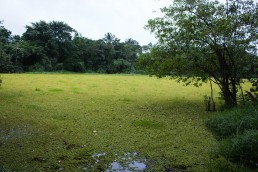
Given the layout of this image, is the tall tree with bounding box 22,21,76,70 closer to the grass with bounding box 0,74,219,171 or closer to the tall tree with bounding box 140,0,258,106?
the grass with bounding box 0,74,219,171

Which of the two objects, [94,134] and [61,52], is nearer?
[94,134]

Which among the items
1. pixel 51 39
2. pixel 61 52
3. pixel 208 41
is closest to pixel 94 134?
pixel 208 41

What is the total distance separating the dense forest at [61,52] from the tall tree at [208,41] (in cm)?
2125

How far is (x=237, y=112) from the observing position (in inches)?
188

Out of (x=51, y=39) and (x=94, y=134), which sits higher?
(x=51, y=39)

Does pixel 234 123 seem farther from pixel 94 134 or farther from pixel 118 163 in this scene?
pixel 94 134

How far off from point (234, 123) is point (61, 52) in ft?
90.8

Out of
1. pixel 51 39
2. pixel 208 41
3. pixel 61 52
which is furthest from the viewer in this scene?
pixel 61 52

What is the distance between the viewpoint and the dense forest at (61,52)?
2644cm

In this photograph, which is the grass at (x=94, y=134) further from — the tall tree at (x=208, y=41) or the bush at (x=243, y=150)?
the tall tree at (x=208, y=41)

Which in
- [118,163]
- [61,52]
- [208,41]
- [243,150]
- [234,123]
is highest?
[61,52]

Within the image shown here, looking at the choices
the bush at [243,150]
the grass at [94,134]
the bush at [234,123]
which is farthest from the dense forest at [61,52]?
the bush at [243,150]

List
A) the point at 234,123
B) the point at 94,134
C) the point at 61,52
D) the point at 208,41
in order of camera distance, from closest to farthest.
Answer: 1. the point at 234,123
2. the point at 94,134
3. the point at 208,41
4. the point at 61,52

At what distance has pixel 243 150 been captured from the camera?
3150 millimetres
